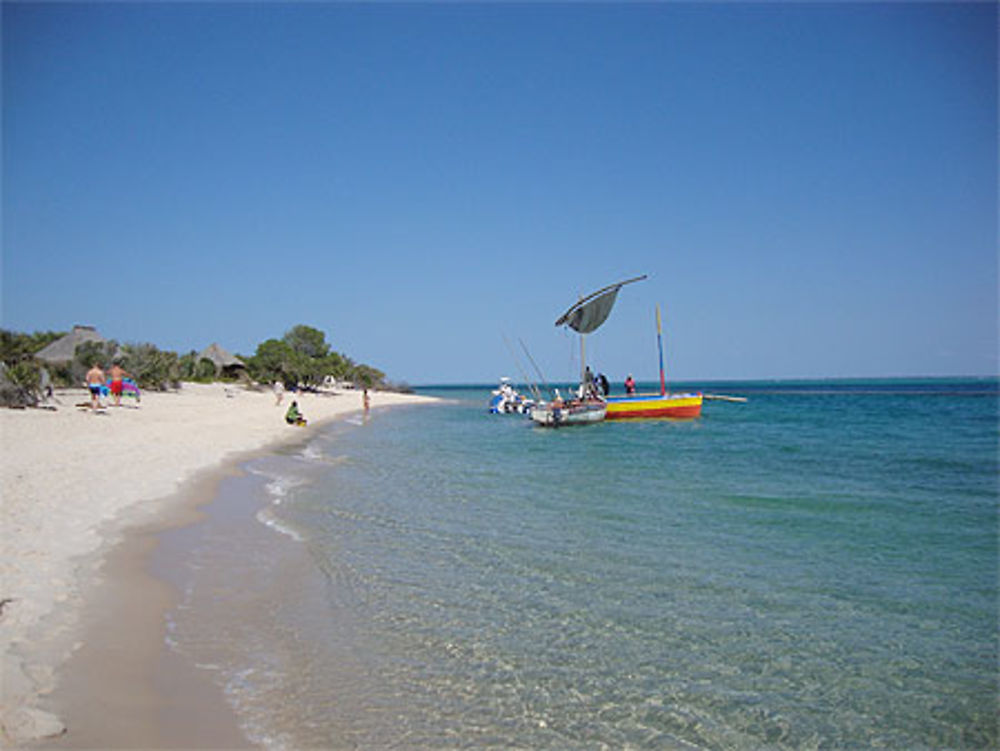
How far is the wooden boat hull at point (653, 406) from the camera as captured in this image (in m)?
36.3

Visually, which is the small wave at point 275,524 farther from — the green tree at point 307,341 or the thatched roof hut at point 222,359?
the green tree at point 307,341

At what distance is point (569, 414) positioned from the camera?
1302 inches

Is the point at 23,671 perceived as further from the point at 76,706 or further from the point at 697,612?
the point at 697,612

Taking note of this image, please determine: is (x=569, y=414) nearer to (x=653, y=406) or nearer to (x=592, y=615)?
(x=653, y=406)

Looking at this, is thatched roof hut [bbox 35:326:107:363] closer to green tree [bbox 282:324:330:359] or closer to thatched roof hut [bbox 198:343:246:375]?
thatched roof hut [bbox 198:343:246:375]

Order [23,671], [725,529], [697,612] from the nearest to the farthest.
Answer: [23,671] < [697,612] < [725,529]

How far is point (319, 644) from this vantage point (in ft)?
17.1

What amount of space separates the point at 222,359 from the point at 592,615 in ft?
203

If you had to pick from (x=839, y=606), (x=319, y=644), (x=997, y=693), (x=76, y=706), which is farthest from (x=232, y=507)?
(x=997, y=693)

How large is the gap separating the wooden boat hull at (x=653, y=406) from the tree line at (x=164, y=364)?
27.6 m

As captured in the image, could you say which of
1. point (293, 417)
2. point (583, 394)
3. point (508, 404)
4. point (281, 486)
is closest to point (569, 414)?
point (583, 394)

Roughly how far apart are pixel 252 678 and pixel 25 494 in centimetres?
690

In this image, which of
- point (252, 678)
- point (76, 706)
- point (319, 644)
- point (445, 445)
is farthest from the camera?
point (445, 445)

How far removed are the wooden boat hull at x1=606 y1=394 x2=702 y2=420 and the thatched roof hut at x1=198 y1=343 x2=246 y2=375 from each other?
41075 millimetres
